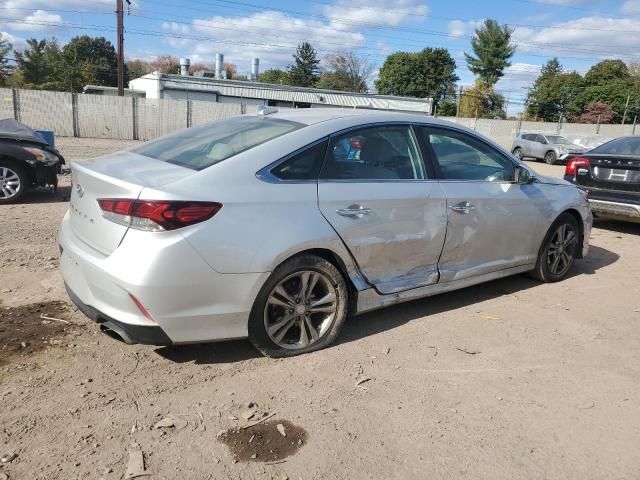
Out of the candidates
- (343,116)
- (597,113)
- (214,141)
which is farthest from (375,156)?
(597,113)

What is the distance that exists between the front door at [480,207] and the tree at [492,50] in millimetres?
66723

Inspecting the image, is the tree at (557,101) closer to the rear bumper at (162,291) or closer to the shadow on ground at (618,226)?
the shadow on ground at (618,226)

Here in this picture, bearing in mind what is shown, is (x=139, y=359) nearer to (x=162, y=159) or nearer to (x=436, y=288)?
(x=162, y=159)

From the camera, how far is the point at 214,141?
367 centimetres

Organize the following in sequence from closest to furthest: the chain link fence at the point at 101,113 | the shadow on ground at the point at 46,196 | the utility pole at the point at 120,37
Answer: the shadow on ground at the point at 46,196, the chain link fence at the point at 101,113, the utility pole at the point at 120,37

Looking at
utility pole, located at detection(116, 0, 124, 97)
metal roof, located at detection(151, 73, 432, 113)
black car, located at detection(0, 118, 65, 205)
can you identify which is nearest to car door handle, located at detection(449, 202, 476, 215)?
black car, located at detection(0, 118, 65, 205)

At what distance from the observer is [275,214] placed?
3197 mm

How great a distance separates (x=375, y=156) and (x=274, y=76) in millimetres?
88232

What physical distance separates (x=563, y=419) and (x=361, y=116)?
2.36 m

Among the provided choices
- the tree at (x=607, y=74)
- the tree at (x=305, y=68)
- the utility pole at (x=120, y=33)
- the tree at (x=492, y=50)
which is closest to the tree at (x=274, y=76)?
the tree at (x=305, y=68)

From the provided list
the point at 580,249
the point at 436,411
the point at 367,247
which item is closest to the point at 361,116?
the point at 367,247

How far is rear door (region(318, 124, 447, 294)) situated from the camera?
140 inches

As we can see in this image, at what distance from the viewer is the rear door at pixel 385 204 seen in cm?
356

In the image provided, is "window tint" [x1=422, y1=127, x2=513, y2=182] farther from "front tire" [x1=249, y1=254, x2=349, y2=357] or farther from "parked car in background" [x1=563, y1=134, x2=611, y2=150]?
"parked car in background" [x1=563, y1=134, x2=611, y2=150]
